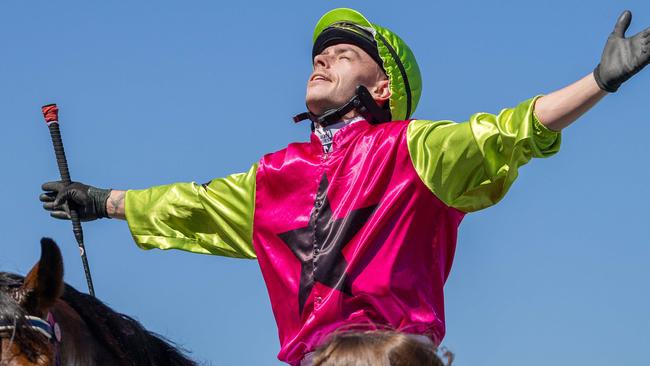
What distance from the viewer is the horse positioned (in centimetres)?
362

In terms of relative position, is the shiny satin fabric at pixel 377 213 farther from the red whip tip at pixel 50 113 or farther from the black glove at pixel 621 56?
the red whip tip at pixel 50 113

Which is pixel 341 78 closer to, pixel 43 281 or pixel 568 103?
pixel 568 103

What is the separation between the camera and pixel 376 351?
8.75 feet

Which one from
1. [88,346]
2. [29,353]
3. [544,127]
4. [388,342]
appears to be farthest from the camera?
[544,127]

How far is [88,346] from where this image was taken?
153 inches

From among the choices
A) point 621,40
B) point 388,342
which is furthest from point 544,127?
point 388,342

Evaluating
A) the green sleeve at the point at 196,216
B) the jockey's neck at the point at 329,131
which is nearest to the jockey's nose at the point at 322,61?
the jockey's neck at the point at 329,131

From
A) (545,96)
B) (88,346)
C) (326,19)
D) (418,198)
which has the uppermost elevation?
(326,19)

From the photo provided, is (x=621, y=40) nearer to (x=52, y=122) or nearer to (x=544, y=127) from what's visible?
(x=544, y=127)

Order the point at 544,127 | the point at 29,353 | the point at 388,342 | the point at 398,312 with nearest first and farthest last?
the point at 388,342 → the point at 29,353 → the point at 544,127 → the point at 398,312

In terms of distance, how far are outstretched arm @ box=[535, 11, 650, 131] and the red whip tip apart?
248 cm

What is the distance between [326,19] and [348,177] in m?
1.03

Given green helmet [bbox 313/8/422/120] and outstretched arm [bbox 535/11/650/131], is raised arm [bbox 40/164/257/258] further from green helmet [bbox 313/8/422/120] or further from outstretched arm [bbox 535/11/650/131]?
outstretched arm [bbox 535/11/650/131]

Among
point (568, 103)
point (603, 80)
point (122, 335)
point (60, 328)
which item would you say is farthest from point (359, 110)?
point (60, 328)
